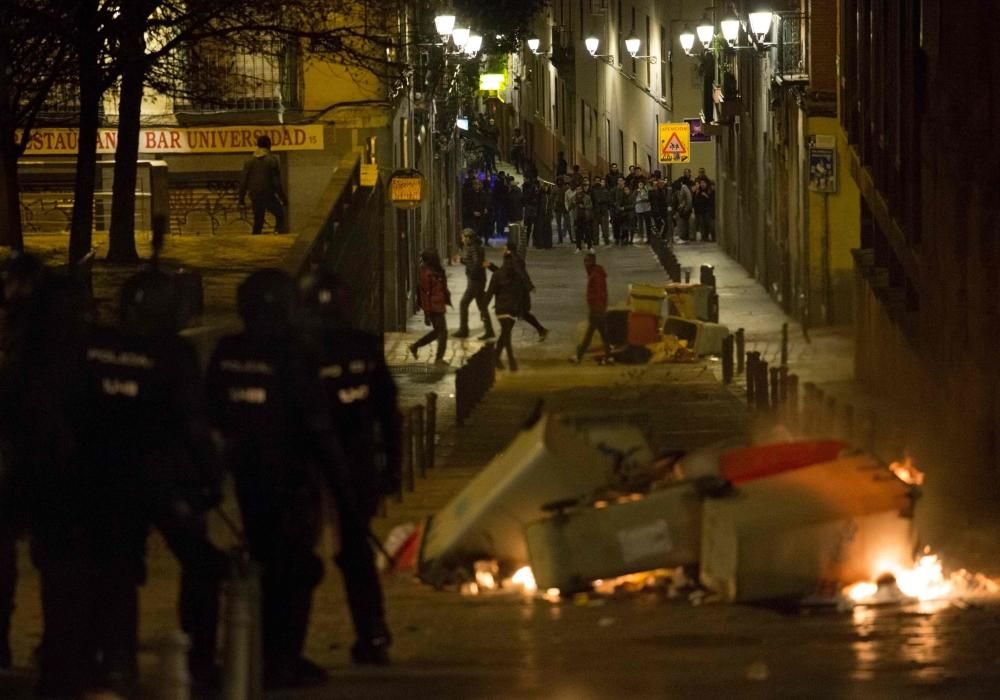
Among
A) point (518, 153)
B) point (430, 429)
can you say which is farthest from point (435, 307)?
point (518, 153)

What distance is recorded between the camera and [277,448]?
7.24m

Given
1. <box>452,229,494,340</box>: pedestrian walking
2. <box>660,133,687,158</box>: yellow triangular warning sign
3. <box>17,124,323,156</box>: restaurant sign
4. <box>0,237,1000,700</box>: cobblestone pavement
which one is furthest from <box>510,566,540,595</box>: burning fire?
<box>660,133,687,158</box>: yellow triangular warning sign

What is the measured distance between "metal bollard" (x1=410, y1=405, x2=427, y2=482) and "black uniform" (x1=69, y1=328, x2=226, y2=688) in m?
8.42

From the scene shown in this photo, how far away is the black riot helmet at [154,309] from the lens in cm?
677

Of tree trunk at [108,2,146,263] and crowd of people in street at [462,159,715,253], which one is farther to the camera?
crowd of people in street at [462,159,715,253]

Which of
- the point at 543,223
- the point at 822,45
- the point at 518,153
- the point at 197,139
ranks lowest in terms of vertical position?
the point at 543,223

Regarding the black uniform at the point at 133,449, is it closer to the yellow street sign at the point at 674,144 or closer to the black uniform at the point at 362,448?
the black uniform at the point at 362,448

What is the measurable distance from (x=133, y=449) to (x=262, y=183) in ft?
71.9

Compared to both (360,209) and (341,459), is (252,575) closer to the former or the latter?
(341,459)

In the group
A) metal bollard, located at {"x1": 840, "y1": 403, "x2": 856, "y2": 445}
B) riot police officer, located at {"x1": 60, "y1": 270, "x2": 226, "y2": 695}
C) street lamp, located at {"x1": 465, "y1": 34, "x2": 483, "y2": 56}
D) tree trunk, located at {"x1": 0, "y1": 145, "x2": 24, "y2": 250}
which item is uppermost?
street lamp, located at {"x1": 465, "y1": 34, "x2": 483, "y2": 56}

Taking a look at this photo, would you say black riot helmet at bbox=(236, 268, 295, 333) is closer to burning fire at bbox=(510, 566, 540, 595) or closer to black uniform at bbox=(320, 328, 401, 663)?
black uniform at bbox=(320, 328, 401, 663)

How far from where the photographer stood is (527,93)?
75.8 m

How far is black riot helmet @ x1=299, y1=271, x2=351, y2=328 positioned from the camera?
7.62 metres

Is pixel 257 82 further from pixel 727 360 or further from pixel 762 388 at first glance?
pixel 762 388
